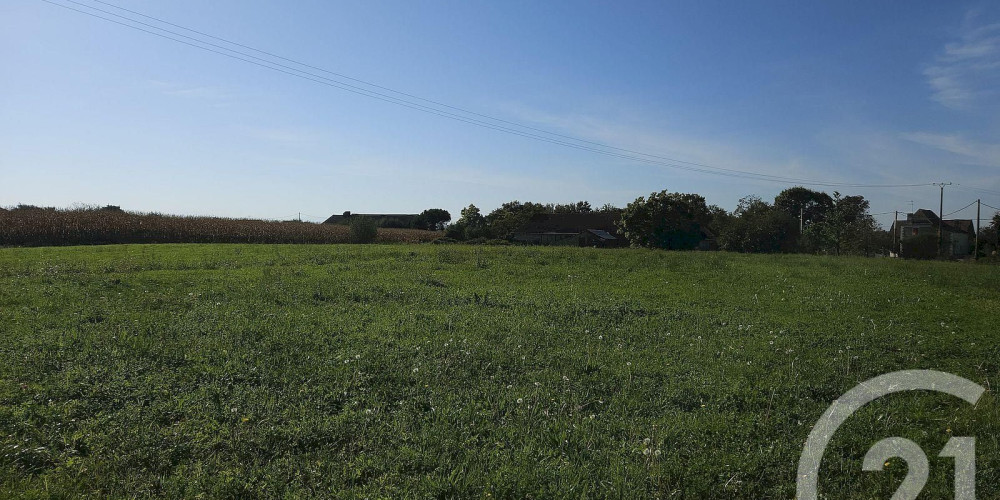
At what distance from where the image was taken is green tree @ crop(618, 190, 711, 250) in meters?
61.9

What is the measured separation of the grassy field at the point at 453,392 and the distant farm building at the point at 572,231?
64.3 metres

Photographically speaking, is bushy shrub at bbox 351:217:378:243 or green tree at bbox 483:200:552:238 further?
green tree at bbox 483:200:552:238

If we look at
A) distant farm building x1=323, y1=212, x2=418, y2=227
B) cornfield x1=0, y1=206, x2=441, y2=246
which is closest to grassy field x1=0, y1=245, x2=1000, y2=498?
cornfield x1=0, y1=206, x2=441, y2=246

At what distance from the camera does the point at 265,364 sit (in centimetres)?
768

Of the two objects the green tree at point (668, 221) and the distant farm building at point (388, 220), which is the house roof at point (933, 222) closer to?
the green tree at point (668, 221)

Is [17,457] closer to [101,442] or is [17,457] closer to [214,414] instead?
[101,442]

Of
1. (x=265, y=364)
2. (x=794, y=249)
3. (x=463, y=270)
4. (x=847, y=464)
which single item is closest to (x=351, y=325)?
(x=265, y=364)

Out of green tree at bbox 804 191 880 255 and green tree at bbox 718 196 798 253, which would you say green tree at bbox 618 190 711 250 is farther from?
green tree at bbox 804 191 880 255

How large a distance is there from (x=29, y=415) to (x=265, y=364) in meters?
2.55

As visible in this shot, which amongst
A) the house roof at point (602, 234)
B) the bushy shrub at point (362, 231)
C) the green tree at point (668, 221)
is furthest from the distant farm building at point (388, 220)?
the green tree at point (668, 221)

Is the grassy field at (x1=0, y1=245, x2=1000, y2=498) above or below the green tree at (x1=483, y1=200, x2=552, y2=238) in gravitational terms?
below

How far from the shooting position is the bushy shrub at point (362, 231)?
55.4m

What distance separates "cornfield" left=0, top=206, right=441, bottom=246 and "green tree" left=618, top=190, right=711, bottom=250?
93.6 feet

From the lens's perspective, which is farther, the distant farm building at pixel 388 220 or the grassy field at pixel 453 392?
the distant farm building at pixel 388 220
